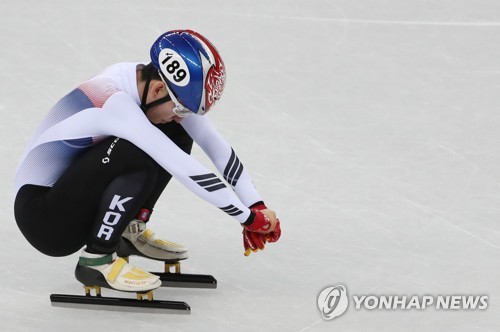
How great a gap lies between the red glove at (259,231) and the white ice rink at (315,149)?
30 cm

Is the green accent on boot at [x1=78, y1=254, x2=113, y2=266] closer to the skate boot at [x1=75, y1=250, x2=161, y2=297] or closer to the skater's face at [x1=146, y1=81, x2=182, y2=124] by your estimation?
the skate boot at [x1=75, y1=250, x2=161, y2=297]

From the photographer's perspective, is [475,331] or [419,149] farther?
[419,149]

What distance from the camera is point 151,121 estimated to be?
4875 mm

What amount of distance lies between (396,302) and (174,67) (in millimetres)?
1510

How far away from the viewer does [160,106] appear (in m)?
4.77

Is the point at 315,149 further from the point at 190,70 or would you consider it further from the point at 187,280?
the point at 190,70

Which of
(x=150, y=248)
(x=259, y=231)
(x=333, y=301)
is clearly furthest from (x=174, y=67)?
(x=333, y=301)

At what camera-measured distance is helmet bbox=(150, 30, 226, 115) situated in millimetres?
4594

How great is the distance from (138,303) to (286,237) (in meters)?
1.20

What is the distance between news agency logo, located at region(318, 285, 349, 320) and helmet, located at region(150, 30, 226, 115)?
106cm

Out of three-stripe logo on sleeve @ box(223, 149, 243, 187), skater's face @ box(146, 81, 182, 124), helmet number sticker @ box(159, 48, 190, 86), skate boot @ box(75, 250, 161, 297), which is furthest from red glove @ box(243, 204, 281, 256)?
helmet number sticker @ box(159, 48, 190, 86)

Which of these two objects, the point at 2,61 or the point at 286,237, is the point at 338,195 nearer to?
the point at 286,237

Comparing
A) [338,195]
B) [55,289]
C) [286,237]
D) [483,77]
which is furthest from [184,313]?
[483,77]

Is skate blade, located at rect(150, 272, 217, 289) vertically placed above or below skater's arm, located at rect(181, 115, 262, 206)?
below
